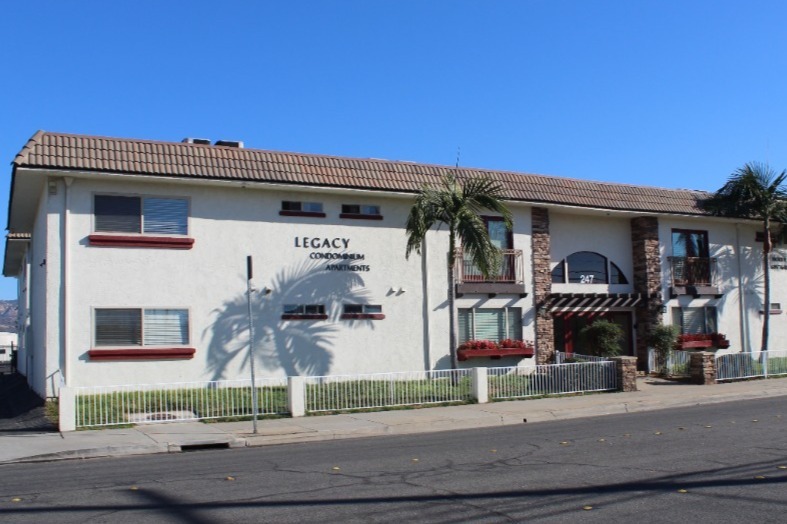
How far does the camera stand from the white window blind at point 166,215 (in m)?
19.6

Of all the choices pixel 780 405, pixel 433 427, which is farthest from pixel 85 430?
pixel 780 405

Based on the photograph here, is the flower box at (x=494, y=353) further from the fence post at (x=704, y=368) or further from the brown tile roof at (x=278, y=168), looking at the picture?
the fence post at (x=704, y=368)

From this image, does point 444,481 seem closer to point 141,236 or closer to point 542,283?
point 141,236

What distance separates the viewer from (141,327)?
1919cm

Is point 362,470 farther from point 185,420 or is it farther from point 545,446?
point 185,420

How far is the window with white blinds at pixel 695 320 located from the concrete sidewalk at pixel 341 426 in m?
6.13

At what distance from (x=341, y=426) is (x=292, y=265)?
262 inches

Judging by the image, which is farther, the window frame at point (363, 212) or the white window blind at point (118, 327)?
the window frame at point (363, 212)

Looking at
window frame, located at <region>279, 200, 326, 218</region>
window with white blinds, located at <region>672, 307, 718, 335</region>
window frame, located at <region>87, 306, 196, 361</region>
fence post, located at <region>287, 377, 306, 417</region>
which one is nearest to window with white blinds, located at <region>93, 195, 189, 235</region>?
window frame, located at <region>87, 306, 196, 361</region>

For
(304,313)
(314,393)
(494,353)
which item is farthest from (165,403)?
(494,353)

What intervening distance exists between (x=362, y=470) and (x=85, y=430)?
7.11m

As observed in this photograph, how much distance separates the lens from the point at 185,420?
53.0ft

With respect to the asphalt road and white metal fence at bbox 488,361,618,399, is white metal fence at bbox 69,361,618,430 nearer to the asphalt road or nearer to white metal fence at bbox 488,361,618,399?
white metal fence at bbox 488,361,618,399

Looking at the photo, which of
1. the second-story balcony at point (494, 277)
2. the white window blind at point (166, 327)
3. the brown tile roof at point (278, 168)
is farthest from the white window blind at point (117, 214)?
the second-story balcony at point (494, 277)
